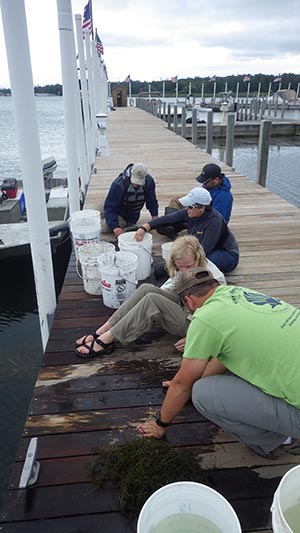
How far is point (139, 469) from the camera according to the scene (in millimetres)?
1934

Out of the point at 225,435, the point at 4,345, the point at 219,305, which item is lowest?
the point at 4,345

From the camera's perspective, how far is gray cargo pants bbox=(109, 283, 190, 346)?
2934 millimetres

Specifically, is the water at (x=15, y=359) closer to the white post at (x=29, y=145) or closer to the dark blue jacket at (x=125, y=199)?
the white post at (x=29, y=145)

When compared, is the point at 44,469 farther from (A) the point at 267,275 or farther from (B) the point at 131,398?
(A) the point at 267,275

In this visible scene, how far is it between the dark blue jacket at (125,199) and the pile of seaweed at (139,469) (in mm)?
3356

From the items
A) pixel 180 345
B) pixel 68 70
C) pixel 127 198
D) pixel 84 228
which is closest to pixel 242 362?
pixel 180 345

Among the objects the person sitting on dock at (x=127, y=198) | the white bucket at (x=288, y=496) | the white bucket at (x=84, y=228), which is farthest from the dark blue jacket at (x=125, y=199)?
the white bucket at (x=288, y=496)

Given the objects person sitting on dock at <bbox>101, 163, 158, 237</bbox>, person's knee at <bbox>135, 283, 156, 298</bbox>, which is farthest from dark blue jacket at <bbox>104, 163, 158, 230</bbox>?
person's knee at <bbox>135, 283, 156, 298</bbox>

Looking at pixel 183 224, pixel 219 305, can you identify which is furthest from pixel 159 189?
pixel 219 305

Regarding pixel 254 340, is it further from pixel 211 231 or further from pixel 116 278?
pixel 211 231

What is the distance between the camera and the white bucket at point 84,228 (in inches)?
167

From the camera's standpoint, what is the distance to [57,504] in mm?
1875

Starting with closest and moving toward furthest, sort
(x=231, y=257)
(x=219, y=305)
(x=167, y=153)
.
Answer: (x=219, y=305) < (x=231, y=257) < (x=167, y=153)

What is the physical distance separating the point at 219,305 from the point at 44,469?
1259 millimetres
